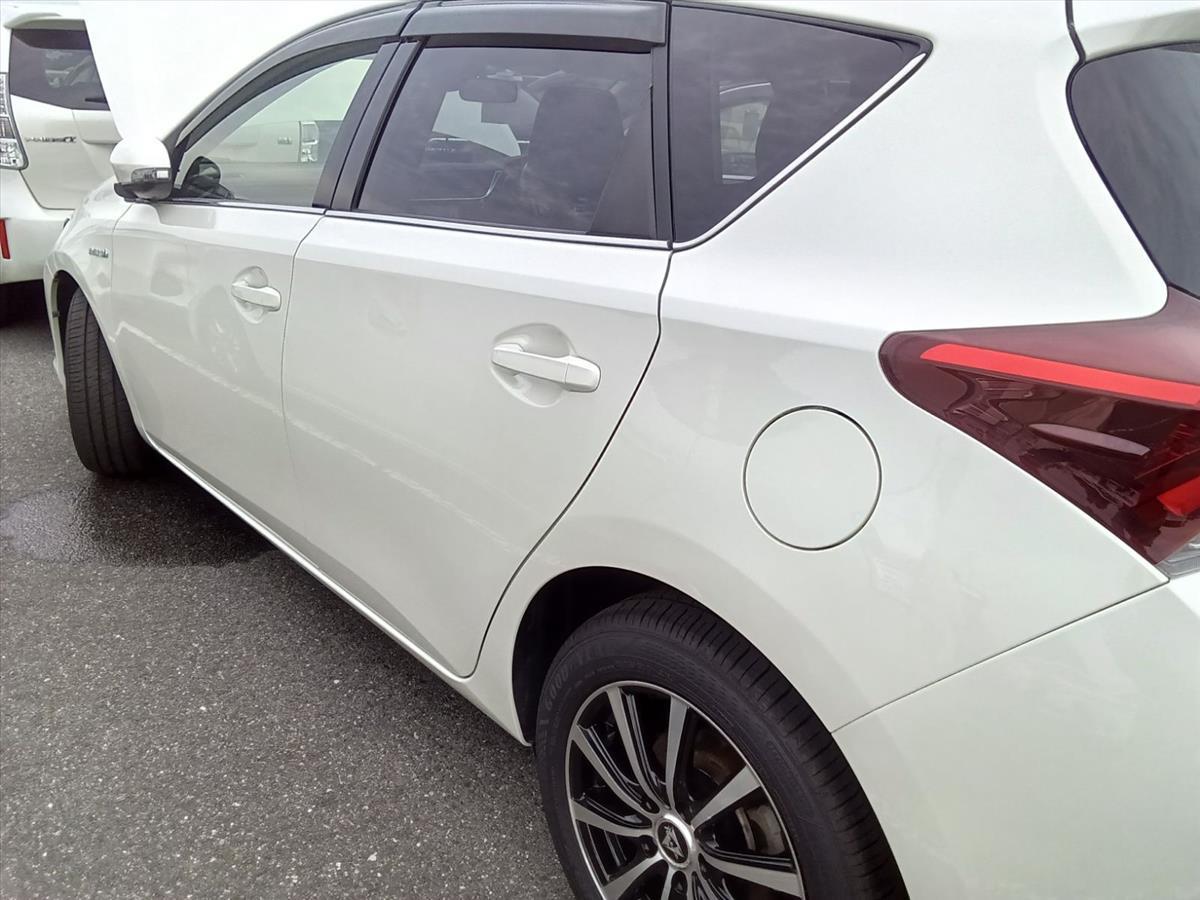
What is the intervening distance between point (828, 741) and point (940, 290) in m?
0.59

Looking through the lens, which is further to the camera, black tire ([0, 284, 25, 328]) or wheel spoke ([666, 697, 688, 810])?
black tire ([0, 284, 25, 328])

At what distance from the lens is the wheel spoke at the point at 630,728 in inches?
60.7

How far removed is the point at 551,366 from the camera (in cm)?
148

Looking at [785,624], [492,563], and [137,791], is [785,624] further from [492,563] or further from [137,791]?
[137,791]

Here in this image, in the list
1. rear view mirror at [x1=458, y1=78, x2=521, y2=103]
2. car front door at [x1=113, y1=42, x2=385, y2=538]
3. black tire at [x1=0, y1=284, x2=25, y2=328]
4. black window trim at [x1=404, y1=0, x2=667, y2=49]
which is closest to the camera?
black window trim at [x1=404, y1=0, x2=667, y2=49]

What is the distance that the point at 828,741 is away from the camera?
126 cm

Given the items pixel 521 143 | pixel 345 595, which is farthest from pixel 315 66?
pixel 345 595

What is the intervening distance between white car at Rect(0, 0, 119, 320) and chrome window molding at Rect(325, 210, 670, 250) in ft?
13.0

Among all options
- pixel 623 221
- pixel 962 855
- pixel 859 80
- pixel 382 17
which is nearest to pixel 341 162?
pixel 382 17

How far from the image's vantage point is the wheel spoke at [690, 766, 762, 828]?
1.36 metres

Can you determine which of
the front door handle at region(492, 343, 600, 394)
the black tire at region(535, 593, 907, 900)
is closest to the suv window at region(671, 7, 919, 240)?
the front door handle at region(492, 343, 600, 394)

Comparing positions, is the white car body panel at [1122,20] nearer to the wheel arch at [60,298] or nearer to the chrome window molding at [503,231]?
the chrome window molding at [503,231]

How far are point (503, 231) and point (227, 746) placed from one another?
143cm

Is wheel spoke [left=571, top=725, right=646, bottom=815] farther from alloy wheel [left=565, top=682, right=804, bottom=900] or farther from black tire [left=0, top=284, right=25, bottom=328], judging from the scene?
black tire [left=0, top=284, right=25, bottom=328]
